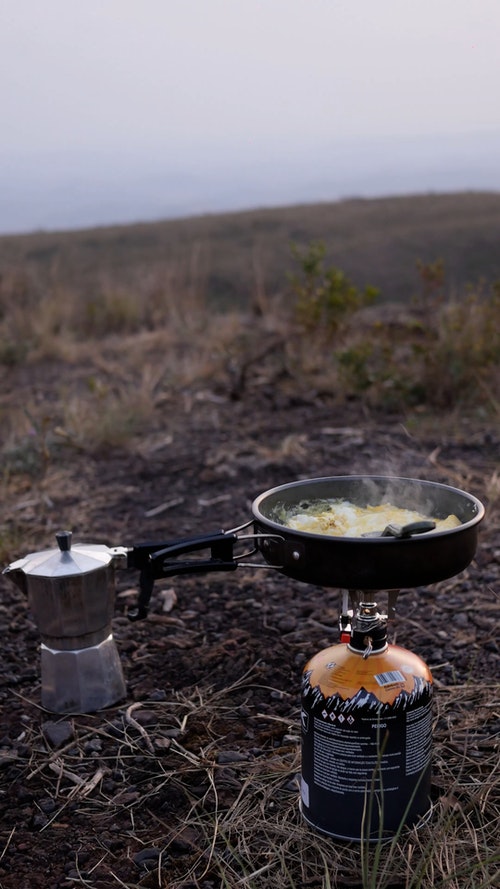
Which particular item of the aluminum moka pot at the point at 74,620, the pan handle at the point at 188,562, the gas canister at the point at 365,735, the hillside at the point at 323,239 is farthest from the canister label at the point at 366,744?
the hillside at the point at 323,239

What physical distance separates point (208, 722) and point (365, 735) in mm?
718

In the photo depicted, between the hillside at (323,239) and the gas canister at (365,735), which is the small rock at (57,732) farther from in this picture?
the hillside at (323,239)

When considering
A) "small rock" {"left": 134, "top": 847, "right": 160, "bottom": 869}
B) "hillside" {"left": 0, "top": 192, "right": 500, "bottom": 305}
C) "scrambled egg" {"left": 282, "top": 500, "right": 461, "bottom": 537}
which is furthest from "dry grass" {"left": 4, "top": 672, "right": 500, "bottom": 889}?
"hillside" {"left": 0, "top": 192, "right": 500, "bottom": 305}

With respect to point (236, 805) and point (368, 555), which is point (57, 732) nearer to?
point (236, 805)

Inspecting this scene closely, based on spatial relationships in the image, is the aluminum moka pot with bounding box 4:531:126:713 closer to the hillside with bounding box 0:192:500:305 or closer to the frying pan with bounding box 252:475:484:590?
the frying pan with bounding box 252:475:484:590

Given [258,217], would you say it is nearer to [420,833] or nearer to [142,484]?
[142,484]

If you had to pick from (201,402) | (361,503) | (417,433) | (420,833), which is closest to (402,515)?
(361,503)

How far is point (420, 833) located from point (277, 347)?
16.9ft

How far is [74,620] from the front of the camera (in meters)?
2.40

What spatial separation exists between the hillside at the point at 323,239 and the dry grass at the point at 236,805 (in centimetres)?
1210

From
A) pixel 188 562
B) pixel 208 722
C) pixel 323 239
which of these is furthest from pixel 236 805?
pixel 323 239

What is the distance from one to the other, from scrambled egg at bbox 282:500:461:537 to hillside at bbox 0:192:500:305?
40.0ft

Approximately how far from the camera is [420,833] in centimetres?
188

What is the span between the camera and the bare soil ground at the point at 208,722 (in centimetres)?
187
